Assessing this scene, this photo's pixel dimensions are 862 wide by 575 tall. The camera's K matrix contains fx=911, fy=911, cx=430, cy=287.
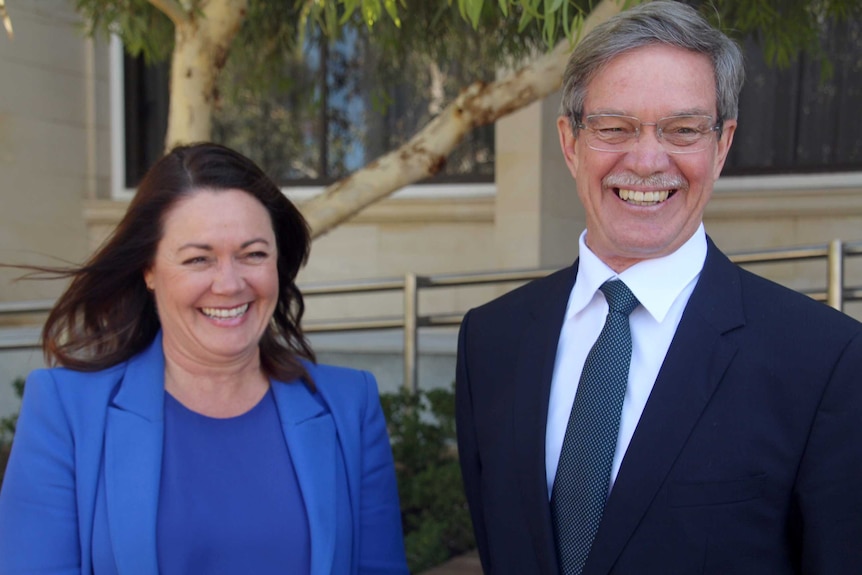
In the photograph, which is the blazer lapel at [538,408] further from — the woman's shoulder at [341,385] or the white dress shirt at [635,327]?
the woman's shoulder at [341,385]

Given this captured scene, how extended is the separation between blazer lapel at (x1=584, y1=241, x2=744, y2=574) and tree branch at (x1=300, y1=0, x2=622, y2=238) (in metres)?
2.76

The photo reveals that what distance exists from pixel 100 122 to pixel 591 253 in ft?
29.7

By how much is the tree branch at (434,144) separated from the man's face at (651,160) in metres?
2.56

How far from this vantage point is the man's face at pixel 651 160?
1.83m

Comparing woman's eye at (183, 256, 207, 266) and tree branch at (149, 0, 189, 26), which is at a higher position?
tree branch at (149, 0, 189, 26)

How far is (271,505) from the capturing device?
2.27 meters

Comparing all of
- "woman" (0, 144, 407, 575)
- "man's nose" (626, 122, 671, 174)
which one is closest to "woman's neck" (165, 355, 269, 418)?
"woman" (0, 144, 407, 575)

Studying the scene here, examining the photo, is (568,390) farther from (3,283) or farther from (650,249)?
(3,283)

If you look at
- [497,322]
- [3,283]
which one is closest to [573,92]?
[497,322]

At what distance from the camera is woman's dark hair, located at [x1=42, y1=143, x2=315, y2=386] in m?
2.38

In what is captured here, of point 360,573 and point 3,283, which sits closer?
point 360,573

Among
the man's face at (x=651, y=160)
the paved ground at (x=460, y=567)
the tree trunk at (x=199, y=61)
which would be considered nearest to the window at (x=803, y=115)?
the tree trunk at (x=199, y=61)

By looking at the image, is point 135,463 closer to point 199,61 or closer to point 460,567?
point 460,567

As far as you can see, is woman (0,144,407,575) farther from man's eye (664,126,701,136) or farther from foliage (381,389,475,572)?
foliage (381,389,475,572)
